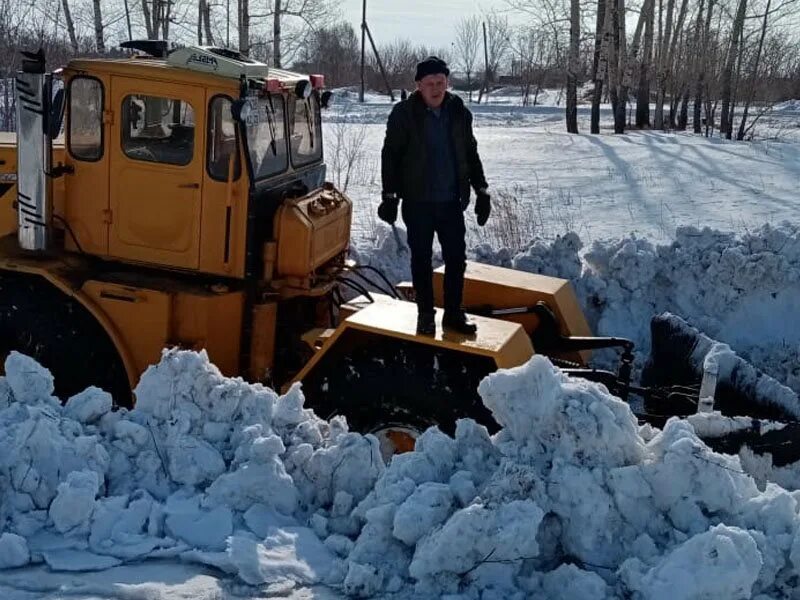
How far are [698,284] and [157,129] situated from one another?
4871 millimetres

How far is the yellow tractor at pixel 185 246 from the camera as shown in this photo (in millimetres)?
5027

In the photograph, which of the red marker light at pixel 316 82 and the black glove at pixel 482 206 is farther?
the red marker light at pixel 316 82

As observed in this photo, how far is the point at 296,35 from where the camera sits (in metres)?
27.5

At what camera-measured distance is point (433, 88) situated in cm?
494

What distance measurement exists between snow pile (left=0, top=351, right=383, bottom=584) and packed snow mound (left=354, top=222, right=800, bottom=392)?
4236 millimetres

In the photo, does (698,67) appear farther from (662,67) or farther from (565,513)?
(565,513)

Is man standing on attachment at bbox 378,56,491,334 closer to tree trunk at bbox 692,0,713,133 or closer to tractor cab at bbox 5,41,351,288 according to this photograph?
tractor cab at bbox 5,41,351,288

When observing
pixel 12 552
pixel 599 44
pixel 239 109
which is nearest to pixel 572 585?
pixel 12 552

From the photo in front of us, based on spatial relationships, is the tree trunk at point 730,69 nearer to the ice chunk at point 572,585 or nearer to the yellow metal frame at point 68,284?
the yellow metal frame at point 68,284

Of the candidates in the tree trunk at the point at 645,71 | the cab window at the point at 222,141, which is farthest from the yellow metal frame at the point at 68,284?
the tree trunk at the point at 645,71

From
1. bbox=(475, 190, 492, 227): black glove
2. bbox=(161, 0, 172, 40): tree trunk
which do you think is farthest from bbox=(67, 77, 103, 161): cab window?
bbox=(161, 0, 172, 40): tree trunk

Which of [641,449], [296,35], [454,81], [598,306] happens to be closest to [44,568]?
[641,449]

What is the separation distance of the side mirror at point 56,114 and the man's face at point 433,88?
203 centimetres

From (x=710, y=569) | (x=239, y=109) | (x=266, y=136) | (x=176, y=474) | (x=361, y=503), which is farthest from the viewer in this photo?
(x=266, y=136)
